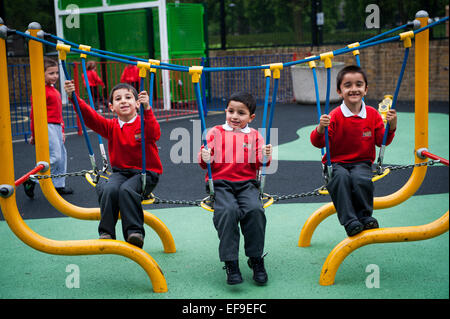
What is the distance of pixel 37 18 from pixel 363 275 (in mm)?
14262

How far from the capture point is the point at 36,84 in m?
3.18

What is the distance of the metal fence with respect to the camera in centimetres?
1164

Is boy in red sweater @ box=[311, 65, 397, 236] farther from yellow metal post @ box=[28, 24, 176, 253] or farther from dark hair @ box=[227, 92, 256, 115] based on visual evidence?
yellow metal post @ box=[28, 24, 176, 253]

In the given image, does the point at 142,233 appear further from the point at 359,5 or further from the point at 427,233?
the point at 359,5

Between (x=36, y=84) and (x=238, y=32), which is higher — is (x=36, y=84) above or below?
below

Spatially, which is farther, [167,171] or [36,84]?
[167,171]

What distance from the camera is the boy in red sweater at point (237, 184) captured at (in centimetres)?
297

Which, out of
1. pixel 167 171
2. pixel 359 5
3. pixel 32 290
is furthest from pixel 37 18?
pixel 32 290

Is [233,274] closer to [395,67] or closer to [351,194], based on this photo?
[351,194]

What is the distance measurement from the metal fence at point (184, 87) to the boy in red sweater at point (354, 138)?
745cm

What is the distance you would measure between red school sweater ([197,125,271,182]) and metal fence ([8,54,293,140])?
712 cm

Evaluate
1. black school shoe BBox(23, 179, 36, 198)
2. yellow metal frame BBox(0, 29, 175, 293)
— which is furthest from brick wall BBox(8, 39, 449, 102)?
yellow metal frame BBox(0, 29, 175, 293)

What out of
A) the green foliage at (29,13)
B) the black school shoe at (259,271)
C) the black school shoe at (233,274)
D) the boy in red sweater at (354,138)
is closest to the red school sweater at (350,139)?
the boy in red sweater at (354,138)

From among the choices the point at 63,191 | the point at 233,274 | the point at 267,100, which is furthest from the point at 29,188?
the point at 267,100
